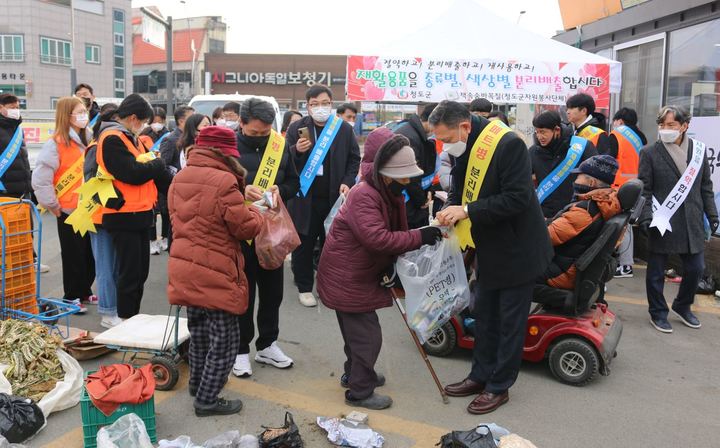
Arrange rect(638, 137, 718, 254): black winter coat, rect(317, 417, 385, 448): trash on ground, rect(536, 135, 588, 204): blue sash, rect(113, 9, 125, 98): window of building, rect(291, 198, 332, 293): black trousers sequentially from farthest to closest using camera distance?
rect(113, 9, 125, 98): window of building, rect(291, 198, 332, 293): black trousers, rect(536, 135, 588, 204): blue sash, rect(638, 137, 718, 254): black winter coat, rect(317, 417, 385, 448): trash on ground

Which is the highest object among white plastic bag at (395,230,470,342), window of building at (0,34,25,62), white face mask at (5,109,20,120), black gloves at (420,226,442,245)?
window of building at (0,34,25,62)

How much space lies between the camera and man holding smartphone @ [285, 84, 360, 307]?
5.71m

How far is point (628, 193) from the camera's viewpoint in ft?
12.9

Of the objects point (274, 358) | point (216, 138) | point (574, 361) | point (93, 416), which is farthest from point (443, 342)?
point (93, 416)

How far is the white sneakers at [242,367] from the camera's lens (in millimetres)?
4086

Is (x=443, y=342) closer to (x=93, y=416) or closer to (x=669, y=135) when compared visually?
(x=93, y=416)

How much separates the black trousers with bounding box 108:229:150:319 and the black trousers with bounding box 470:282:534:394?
2655mm

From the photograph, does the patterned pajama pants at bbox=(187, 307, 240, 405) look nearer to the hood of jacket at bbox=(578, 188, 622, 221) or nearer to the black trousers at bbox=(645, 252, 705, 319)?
the hood of jacket at bbox=(578, 188, 622, 221)

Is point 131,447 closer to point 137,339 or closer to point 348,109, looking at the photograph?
point 137,339

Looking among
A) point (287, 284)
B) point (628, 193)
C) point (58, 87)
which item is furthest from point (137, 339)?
point (58, 87)

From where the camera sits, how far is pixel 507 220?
3.49m

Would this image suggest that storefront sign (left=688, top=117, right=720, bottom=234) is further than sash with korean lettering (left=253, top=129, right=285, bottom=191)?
Yes

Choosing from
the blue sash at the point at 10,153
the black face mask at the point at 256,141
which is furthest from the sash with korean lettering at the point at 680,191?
the blue sash at the point at 10,153

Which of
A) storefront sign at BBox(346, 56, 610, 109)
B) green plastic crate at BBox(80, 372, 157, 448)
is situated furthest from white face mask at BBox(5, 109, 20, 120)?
green plastic crate at BBox(80, 372, 157, 448)
